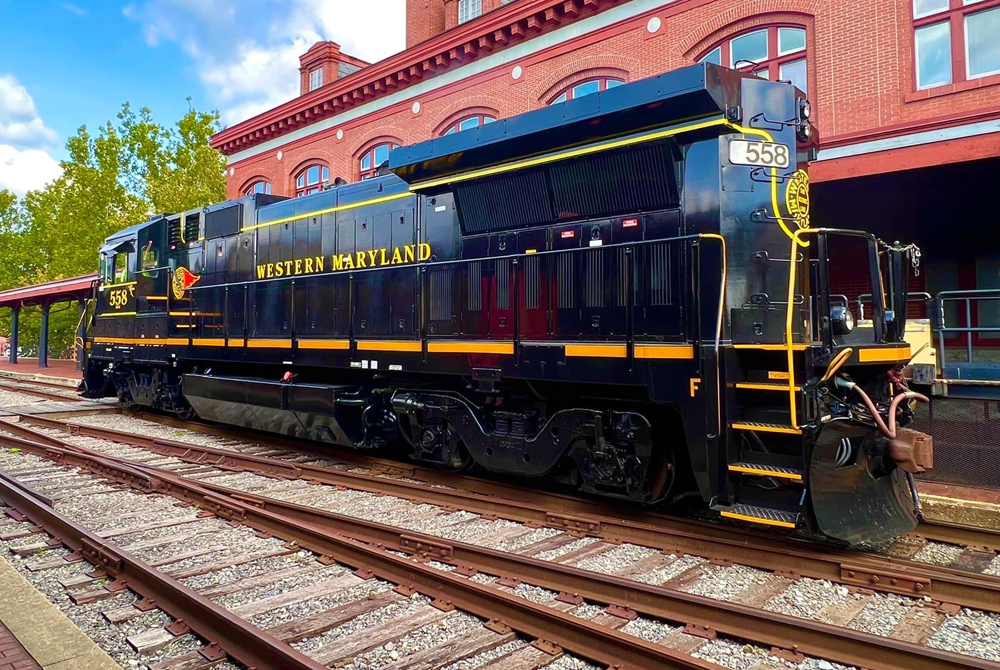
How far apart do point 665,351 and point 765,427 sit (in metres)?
0.98

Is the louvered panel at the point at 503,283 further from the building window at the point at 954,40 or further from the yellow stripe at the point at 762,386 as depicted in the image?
the building window at the point at 954,40

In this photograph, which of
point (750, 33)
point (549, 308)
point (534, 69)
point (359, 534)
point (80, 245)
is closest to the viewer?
point (359, 534)

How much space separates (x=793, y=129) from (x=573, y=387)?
3.02m

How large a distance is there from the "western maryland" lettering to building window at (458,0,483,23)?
1181 centimetres

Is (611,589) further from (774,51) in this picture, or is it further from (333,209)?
(774,51)

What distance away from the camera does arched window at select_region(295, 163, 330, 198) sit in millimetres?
20719

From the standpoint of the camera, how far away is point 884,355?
5301 mm

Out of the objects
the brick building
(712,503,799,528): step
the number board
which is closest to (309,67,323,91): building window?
the brick building

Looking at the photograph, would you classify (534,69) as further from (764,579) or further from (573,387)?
(764,579)

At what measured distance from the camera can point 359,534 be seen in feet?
18.4

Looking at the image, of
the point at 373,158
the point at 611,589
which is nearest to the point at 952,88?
the point at 611,589

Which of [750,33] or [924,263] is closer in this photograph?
[924,263]

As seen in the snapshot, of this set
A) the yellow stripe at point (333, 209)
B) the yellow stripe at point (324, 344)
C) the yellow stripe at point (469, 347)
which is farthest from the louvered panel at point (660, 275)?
the yellow stripe at point (324, 344)

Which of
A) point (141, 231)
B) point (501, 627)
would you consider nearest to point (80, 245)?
point (141, 231)
